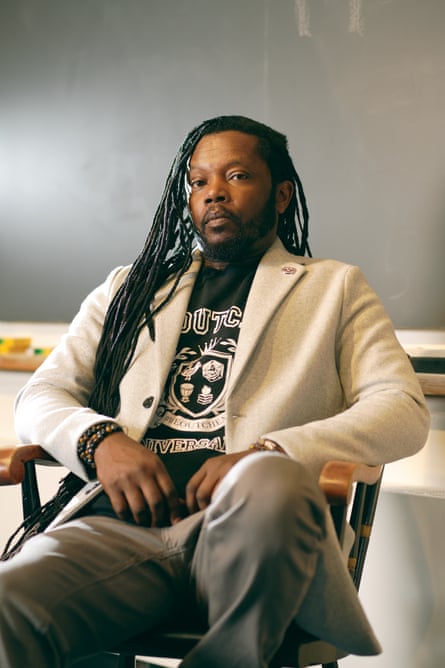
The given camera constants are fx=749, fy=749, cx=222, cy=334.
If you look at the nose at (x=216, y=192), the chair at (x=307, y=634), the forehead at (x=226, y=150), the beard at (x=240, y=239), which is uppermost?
the forehead at (x=226, y=150)

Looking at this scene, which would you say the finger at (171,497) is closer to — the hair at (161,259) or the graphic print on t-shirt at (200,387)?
the graphic print on t-shirt at (200,387)

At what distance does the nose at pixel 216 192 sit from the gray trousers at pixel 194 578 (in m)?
0.68

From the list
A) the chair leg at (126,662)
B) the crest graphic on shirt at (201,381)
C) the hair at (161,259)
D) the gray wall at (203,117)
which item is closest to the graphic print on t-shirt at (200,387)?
the crest graphic on shirt at (201,381)

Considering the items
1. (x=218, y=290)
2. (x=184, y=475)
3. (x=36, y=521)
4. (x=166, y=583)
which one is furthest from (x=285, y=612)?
(x=218, y=290)

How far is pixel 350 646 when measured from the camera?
1007 mm

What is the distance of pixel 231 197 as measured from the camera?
1.58 metres

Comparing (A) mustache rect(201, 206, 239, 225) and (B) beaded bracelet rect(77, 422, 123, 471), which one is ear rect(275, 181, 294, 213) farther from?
(B) beaded bracelet rect(77, 422, 123, 471)

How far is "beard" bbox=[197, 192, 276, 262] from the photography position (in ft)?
5.22

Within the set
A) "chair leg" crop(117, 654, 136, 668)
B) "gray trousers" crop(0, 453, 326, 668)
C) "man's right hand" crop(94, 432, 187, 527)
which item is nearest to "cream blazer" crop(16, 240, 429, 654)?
"man's right hand" crop(94, 432, 187, 527)

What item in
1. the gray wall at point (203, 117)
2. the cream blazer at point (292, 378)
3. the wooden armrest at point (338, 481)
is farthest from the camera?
the gray wall at point (203, 117)

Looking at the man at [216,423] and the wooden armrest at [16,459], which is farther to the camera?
the wooden armrest at [16,459]

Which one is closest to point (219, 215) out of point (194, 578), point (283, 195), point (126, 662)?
point (283, 195)

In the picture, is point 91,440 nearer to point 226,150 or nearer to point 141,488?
point 141,488

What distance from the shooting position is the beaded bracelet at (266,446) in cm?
122
